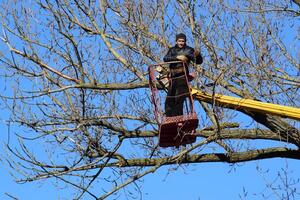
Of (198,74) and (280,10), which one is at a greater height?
(280,10)

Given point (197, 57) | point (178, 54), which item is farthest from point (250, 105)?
point (178, 54)

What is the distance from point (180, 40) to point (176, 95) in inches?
27.8

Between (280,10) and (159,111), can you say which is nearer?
(159,111)

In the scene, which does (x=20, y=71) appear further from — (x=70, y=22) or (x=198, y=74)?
(x=198, y=74)

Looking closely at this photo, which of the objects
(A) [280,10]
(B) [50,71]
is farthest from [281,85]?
(B) [50,71]

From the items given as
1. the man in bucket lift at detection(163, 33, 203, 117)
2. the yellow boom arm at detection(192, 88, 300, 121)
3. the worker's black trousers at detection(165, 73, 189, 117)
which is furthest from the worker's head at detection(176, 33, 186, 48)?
the yellow boom arm at detection(192, 88, 300, 121)

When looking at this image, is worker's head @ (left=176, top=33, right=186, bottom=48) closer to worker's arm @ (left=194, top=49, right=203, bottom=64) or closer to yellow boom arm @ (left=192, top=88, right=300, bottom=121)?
worker's arm @ (left=194, top=49, right=203, bottom=64)

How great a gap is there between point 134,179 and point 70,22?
2.60 m

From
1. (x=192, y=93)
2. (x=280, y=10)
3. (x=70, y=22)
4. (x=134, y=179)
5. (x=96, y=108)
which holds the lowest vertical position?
(x=134, y=179)

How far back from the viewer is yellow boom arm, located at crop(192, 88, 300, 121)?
31.0 ft

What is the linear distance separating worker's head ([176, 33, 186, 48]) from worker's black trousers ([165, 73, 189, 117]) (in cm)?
40

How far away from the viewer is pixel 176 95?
29.4 ft

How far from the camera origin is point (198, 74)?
9.82m

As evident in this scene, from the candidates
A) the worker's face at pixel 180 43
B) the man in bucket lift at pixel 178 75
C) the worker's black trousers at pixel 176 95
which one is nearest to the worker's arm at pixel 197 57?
the man in bucket lift at pixel 178 75
